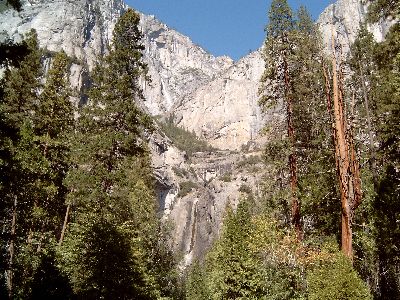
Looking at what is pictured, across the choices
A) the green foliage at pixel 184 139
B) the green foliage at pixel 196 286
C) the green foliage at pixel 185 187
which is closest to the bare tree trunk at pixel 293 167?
the green foliage at pixel 196 286

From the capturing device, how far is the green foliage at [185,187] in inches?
4732

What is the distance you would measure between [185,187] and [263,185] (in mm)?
105268

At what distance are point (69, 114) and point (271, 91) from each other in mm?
13365

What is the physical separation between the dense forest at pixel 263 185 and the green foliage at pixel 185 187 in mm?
91562

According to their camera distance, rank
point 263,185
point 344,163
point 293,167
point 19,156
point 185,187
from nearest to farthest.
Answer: point 344,163 < point 293,167 < point 263,185 < point 19,156 < point 185,187

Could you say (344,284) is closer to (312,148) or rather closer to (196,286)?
(312,148)

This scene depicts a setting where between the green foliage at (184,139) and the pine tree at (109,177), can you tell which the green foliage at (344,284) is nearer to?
the pine tree at (109,177)

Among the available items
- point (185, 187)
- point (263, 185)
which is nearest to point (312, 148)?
point (263, 185)

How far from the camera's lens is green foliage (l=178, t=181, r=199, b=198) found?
4732 inches

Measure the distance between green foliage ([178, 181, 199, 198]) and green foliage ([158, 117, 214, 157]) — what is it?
35.0 m

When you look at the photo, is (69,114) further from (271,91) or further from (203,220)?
(203,220)

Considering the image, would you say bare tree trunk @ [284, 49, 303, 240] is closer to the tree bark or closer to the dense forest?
the dense forest

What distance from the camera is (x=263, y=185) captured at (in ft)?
69.2

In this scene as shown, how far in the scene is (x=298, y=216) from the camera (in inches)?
773
